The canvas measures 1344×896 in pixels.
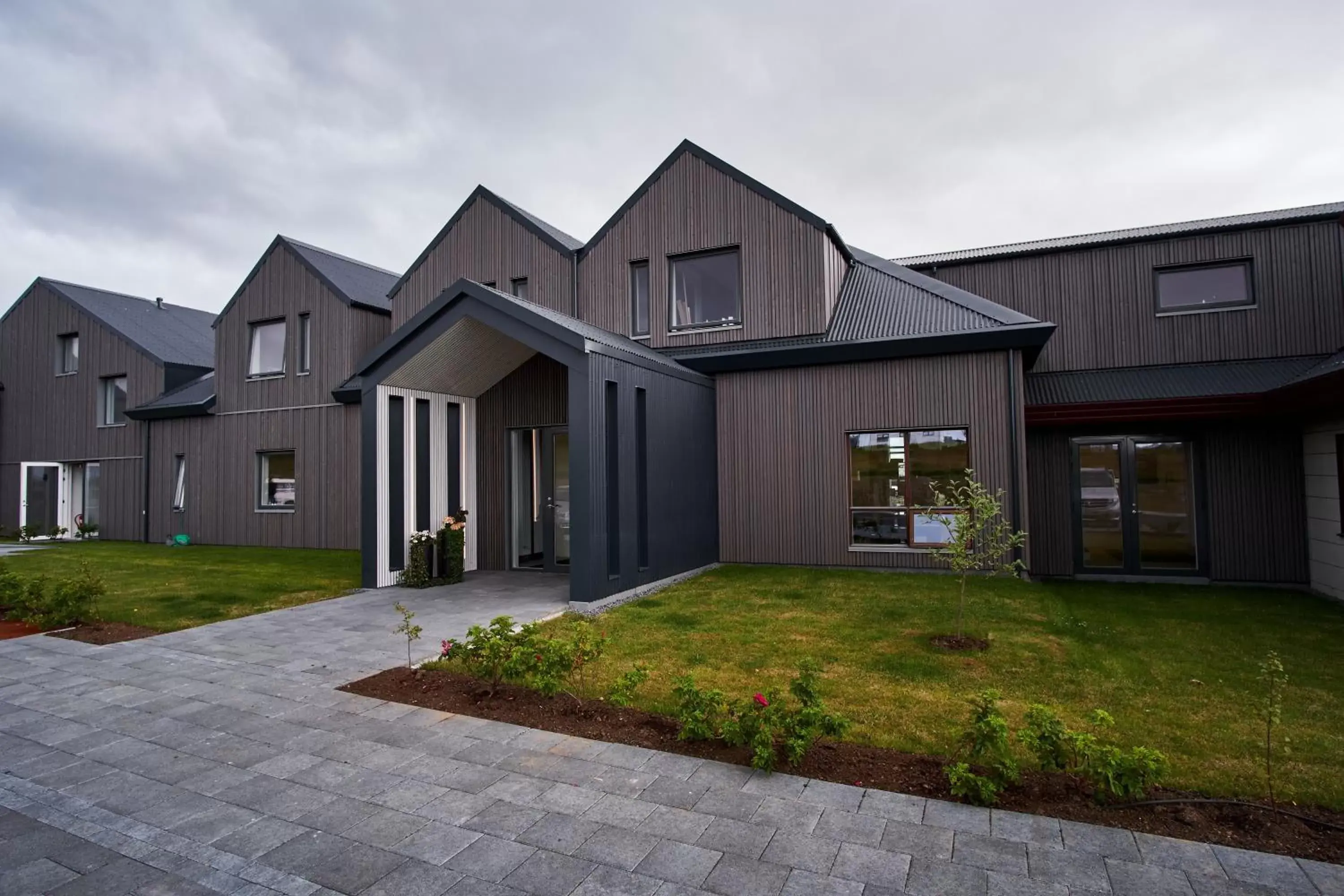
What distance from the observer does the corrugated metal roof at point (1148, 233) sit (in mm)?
11469

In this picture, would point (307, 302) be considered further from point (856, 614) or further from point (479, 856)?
point (479, 856)

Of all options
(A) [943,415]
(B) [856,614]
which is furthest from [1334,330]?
(B) [856,614]

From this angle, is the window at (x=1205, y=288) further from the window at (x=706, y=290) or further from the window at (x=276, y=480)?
the window at (x=276, y=480)

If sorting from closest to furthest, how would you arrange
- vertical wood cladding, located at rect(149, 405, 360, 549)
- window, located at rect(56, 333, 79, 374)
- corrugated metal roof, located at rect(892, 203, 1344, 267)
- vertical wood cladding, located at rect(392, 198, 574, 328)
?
corrugated metal roof, located at rect(892, 203, 1344, 267) → vertical wood cladding, located at rect(392, 198, 574, 328) → vertical wood cladding, located at rect(149, 405, 360, 549) → window, located at rect(56, 333, 79, 374)

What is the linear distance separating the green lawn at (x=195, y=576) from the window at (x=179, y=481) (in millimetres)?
1174

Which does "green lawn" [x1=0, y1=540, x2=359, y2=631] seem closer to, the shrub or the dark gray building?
the dark gray building

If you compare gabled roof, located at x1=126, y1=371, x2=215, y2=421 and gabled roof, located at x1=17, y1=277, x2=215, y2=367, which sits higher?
gabled roof, located at x1=17, y1=277, x2=215, y2=367

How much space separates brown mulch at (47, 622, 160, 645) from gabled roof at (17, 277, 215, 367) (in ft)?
42.8

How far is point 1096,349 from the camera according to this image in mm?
12320

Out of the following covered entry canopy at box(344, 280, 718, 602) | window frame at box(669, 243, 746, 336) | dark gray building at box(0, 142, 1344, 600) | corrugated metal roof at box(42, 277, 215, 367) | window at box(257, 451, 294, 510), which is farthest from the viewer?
corrugated metal roof at box(42, 277, 215, 367)

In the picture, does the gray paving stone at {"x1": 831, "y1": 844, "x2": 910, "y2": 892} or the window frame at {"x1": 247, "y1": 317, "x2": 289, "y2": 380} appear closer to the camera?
the gray paving stone at {"x1": 831, "y1": 844, "x2": 910, "y2": 892}

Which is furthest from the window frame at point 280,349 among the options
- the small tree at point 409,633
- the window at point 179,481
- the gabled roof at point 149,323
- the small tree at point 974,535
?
the small tree at point 974,535

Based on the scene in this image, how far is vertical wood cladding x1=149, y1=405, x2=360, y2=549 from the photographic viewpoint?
49.9 ft

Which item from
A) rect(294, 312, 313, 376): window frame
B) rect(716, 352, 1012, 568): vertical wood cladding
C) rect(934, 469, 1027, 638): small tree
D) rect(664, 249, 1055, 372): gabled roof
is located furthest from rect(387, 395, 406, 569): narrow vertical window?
rect(294, 312, 313, 376): window frame
